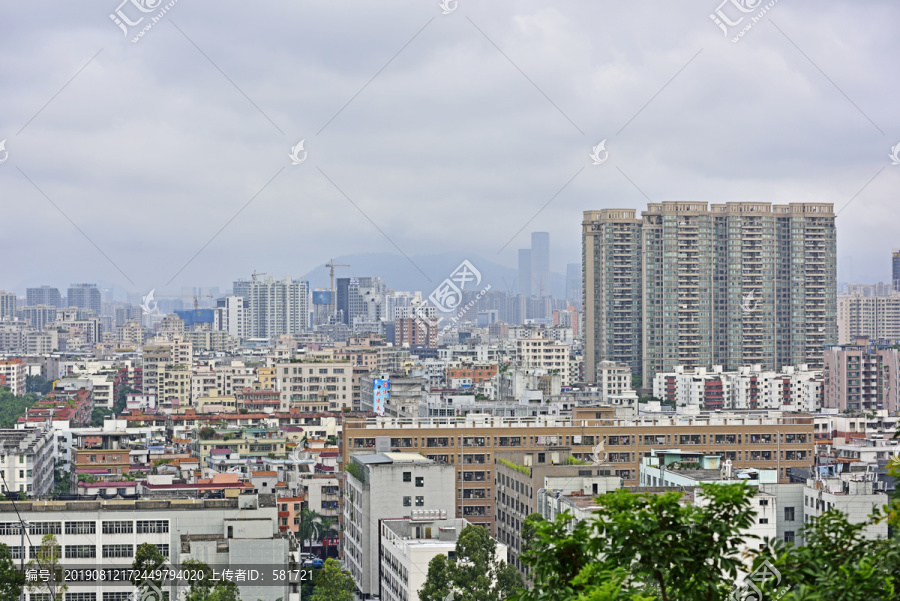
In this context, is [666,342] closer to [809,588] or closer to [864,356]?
[864,356]

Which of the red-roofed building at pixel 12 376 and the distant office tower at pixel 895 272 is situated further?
the distant office tower at pixel 895 272

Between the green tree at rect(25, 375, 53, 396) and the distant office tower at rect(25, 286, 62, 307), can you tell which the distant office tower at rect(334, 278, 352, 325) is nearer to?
the distant office tower at rect(25, 286, 62, 307)

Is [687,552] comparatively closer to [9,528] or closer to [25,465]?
[9,528]

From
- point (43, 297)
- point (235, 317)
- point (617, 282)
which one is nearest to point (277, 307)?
point (235, 317)

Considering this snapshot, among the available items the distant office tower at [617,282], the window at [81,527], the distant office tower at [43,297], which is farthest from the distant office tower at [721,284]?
the distant office tower at [43,297]

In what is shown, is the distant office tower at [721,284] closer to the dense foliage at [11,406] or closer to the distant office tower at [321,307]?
the dense foliage at [11,406]

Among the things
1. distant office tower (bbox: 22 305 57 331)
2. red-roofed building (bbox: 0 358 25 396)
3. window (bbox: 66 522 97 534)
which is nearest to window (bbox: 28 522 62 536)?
window (bbox: 66 522 97 534)
